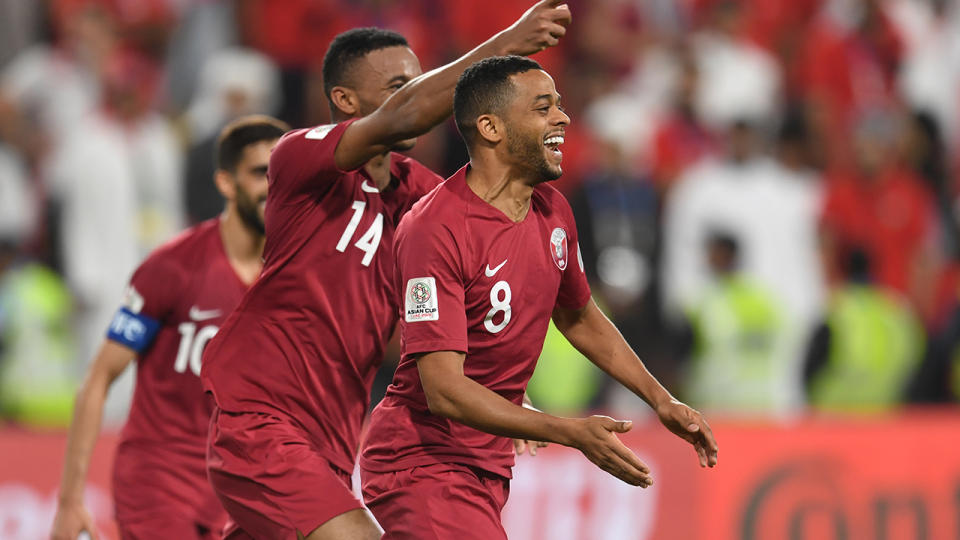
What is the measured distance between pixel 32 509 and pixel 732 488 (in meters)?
4.01

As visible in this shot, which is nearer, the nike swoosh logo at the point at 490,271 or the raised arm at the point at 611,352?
the nike swoosh logo at the point at 490,271

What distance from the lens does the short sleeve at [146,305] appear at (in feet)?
19.0

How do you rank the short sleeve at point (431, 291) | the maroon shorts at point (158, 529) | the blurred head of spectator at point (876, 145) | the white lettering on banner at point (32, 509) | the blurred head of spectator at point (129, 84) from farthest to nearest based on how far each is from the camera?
1. the blurred head of spectator at point (876, 145)
2. the blurred head of spectator at point (129, 84)
3. the white lettering on banner at point (32, 509)
4. the maroon shorts at point (158, 529)
5. the short sleeve at point (431, 291)

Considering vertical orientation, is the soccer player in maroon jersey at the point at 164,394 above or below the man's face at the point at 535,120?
below

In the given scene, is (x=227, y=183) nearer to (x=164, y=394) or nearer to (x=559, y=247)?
(x=164, y=394)

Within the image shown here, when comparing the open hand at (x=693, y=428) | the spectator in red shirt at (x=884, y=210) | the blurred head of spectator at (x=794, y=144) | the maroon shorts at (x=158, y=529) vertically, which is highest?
the blurred head of spectator at (x=794, y=144)

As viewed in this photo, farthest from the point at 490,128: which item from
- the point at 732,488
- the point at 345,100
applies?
the point at 732,488

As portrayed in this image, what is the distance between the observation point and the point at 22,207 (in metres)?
11.4

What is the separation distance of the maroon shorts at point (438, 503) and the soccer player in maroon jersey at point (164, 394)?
1475 millimetres

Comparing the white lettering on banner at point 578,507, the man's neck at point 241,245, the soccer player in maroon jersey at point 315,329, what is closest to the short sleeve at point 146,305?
the man's neck at point 241,245

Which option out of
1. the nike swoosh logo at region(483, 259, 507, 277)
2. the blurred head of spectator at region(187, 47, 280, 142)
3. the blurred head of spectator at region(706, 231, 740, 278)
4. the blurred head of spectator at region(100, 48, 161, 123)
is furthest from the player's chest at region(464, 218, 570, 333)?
the blurred head of spectator at region(100, 48, 161, 123)

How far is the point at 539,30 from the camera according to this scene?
4.39 meters

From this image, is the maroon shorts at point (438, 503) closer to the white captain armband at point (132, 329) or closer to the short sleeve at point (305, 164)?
the short sleeve at point (305, 164)

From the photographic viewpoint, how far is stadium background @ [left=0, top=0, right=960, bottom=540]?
8445 mm
